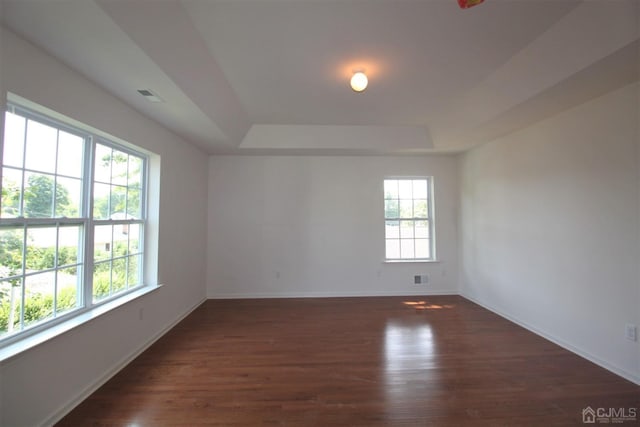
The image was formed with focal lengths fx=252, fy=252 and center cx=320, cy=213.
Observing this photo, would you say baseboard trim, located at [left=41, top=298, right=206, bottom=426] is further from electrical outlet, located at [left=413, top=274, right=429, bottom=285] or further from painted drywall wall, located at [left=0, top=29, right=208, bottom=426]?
electrical outlet, located at [left=413, top=274, right=429, bottom=285]

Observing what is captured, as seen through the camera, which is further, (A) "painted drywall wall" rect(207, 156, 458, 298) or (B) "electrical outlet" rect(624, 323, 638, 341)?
(A) "painted drywall wall" rect(207, 156, 458, 298)

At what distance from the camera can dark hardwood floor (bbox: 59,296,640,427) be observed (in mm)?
1742

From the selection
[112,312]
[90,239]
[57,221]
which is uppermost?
[57,221]

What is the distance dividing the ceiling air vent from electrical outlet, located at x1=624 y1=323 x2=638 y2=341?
14.7 feet

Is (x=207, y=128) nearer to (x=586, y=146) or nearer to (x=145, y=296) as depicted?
(x=145, y=296)

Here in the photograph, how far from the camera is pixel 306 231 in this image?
4.43 m

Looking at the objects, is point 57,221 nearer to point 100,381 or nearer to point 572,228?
point 100,381

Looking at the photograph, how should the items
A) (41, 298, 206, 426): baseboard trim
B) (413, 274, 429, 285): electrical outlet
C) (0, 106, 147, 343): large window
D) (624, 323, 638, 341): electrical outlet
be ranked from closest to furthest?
(0, 106, 147, 343): large window < (41, 298, 206, 426): baseboard trim < (624, 323, 638, 341): electrical outlet < (413, 274, 429, 285): electrical outlet

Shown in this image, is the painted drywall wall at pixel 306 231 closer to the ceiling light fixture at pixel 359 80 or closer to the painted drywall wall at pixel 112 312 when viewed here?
the painted drywall wall at pixel 112 312

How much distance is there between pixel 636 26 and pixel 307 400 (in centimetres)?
Answer: 326

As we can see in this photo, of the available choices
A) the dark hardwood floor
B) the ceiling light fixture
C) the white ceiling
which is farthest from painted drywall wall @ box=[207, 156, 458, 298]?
the ceiling light fixture

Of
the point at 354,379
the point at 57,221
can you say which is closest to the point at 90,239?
the point at 57,221

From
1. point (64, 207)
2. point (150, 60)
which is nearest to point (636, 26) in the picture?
point (150, 60)

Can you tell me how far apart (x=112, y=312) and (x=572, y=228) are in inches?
176
